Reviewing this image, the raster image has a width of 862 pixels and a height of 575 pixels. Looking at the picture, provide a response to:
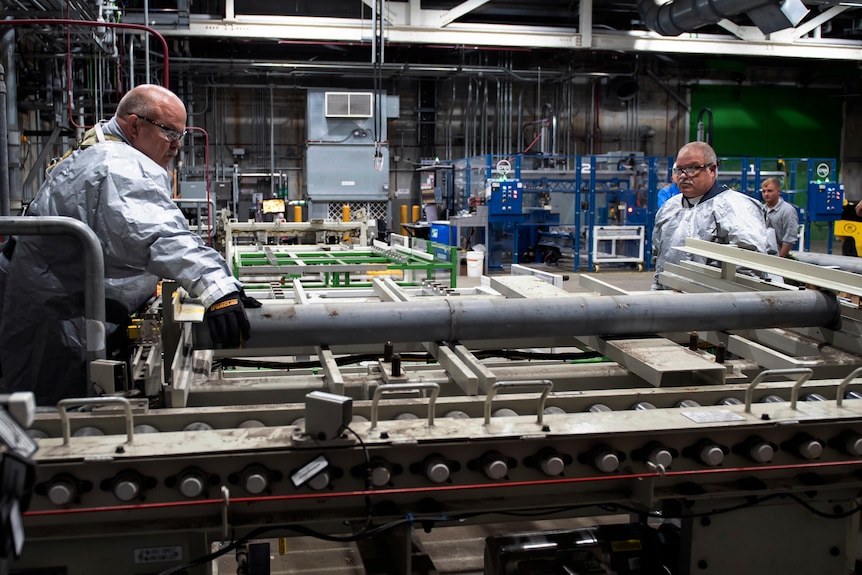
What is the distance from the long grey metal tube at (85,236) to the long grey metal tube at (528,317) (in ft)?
1.28

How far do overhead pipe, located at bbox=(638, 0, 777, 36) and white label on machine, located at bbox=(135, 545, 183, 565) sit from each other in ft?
29.7

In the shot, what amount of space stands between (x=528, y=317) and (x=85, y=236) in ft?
3.84

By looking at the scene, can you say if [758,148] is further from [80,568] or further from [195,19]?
[80,568]

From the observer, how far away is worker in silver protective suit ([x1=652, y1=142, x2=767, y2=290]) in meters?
3.36

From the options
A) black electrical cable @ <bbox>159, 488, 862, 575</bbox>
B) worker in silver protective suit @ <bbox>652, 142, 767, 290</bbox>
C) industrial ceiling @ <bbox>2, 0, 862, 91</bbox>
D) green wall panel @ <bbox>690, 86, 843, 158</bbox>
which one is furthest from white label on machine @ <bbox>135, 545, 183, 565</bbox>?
green wall panel @ <bbox>690, 86, 843, 158</bbox>

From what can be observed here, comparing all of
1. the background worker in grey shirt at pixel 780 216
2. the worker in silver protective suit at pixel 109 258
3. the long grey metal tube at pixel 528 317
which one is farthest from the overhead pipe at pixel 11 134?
the background worker in grey shirt at pixel 780 216

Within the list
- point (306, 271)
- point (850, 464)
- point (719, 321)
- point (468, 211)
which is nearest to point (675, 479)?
point (850, 464)

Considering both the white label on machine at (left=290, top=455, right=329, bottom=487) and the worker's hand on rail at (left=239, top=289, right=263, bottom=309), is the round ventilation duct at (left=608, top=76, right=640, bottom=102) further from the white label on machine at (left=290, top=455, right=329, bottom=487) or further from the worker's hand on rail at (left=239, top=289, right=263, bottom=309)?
the white label on machine at (left=290, top=455, right=329, bottom=487)

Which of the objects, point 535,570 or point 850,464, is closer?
point 850,464

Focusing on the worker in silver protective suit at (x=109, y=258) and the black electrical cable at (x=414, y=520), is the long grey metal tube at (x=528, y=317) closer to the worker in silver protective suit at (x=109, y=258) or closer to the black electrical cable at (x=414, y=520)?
the worker in silver protective suit at (x=109, y=258)

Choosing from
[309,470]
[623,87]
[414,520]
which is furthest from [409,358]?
[623,87]

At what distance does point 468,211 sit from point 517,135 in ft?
10.5

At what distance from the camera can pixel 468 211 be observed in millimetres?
11938

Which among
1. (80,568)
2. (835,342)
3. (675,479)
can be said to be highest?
(835,342)
